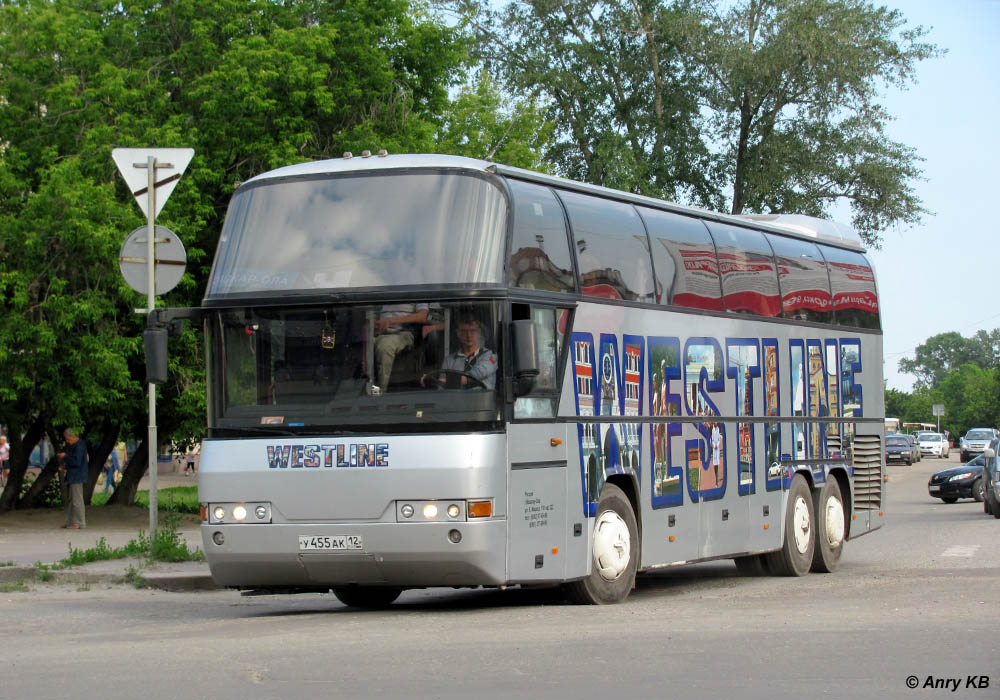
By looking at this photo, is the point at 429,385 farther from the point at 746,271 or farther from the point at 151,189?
the point at 746,271

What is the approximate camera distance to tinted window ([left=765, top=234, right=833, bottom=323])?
17.0 metres

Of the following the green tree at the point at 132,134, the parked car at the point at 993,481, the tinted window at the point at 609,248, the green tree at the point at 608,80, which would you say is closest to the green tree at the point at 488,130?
the green tree at the point at 132,134

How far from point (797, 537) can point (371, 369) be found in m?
7.49

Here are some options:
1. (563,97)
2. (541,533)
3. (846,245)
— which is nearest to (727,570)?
(846,245)

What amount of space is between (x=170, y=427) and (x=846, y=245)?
13.3 m

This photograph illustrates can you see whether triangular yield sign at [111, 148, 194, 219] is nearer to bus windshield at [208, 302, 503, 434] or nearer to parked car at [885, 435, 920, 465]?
bus windshield at [208, 302, 503, 434]

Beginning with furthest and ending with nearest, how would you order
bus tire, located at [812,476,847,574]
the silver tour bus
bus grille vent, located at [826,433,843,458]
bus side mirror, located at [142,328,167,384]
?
1. bus grille vent, located at [826,433,843,458]
2. bus tire, located at [812,476,847,574]
3. bus side mirror, located at [142,328,167,384]
4. the silver tour bus

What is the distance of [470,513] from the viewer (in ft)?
36.6

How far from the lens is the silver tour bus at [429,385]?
1125cm

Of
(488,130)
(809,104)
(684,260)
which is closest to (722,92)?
(809,104)

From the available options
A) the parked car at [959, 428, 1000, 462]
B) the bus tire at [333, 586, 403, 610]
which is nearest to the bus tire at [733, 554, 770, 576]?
the bus tire at [333, 586, 403, 610]

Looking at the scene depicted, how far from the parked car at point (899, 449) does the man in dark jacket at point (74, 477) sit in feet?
192

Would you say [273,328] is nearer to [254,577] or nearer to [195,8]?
[254,577]

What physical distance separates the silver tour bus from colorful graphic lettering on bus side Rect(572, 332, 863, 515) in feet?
0.15
